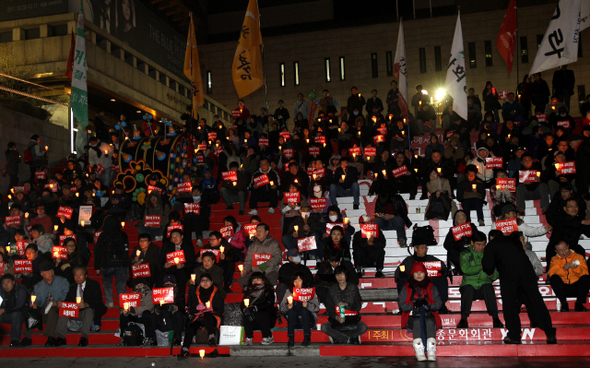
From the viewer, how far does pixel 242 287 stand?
10.1m

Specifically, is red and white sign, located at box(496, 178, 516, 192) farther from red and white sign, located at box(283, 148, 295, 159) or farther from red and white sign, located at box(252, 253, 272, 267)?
red and white sign, located at box(283, 148, 295, 159)

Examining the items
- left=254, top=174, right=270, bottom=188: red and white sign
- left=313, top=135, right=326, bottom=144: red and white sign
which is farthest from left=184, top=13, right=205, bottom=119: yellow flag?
left=254, top=174, right=270, bottom=188: red and white sign

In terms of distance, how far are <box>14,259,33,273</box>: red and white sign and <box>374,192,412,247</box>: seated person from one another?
6.61 metres

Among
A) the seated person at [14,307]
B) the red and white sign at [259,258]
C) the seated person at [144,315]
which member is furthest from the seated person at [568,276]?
the seated person at [14,307]

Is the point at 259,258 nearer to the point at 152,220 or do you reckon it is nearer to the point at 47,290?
the point at 152,220

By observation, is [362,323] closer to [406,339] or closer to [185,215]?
[406,339]

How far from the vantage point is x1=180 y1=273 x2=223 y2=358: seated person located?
882 cm

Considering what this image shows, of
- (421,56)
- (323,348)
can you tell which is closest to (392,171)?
(323,348)

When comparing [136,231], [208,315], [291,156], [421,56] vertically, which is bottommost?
[208,315]

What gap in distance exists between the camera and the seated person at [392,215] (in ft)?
37.2

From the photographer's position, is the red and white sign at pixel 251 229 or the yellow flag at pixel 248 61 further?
the yellow flag at pixel 248 61

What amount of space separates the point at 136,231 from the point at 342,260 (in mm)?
5836

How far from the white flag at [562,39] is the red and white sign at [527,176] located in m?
2.30

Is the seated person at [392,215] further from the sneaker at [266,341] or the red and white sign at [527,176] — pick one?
the sneaker at [266,341]
